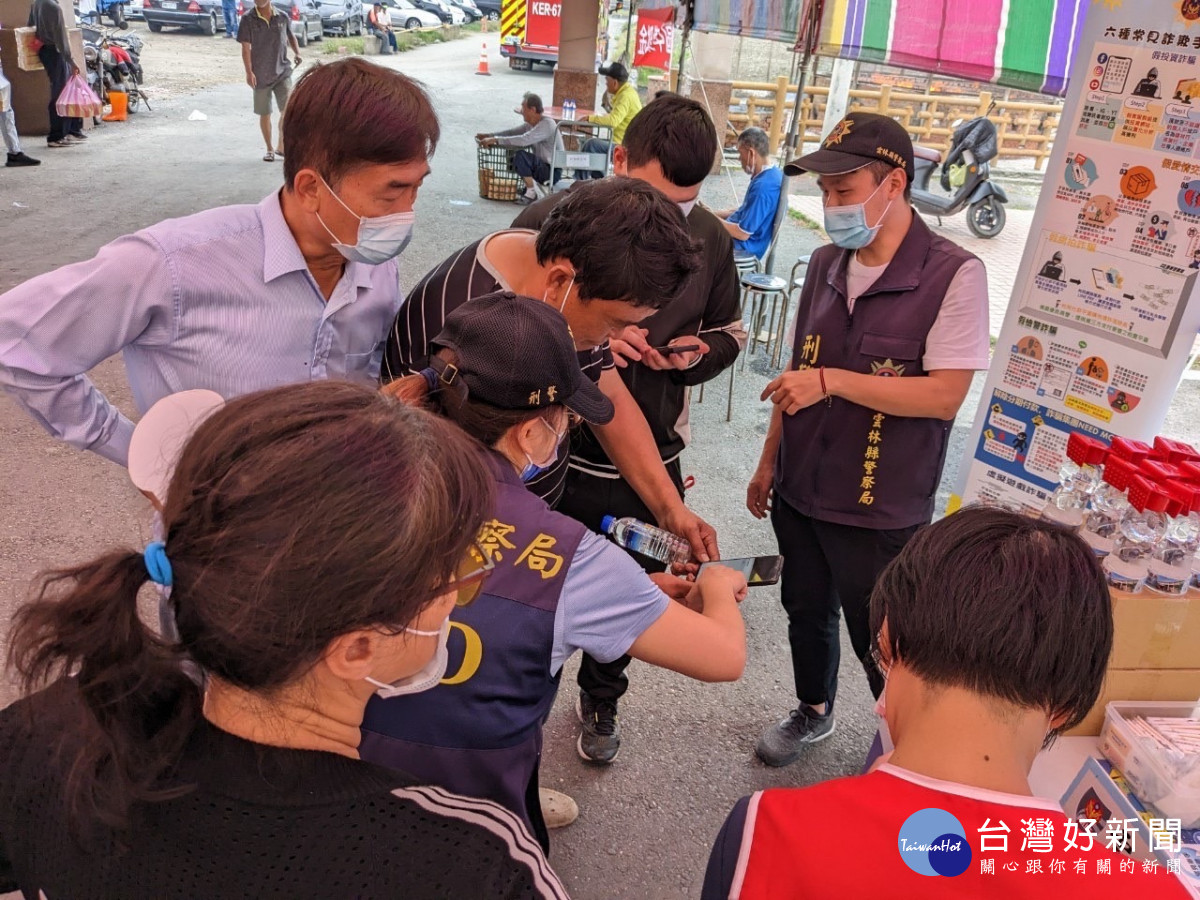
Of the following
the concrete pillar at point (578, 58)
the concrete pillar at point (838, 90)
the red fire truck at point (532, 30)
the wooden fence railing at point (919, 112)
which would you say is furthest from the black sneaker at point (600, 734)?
the wooden fence railing at point (919, 112)

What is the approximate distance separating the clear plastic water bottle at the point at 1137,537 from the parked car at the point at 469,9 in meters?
32.9

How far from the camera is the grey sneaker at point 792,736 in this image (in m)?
2.88

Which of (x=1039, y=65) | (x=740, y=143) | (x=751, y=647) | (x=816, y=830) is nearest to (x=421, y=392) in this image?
(x=816, y=830)

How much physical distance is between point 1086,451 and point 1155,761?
657 mm

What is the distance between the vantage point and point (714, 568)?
1.74 meters

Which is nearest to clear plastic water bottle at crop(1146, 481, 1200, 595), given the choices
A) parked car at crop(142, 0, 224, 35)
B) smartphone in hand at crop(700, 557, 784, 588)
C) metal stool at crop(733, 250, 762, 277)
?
smartphone in hand at crop(700, 557, 784, 588)

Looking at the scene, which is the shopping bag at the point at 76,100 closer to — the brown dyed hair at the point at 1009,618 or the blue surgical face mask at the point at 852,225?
the blue surgical face mask at the point at 852,225

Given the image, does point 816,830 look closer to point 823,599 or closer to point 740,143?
point 823,599

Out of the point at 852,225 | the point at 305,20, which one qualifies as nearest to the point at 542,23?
the point at 305,20

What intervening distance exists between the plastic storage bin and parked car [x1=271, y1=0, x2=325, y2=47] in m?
21.5

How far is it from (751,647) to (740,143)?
15.4 ft

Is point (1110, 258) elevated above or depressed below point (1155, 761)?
above

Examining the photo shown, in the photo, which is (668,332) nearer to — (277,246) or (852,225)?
(852,225)

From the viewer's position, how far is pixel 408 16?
26375mm
